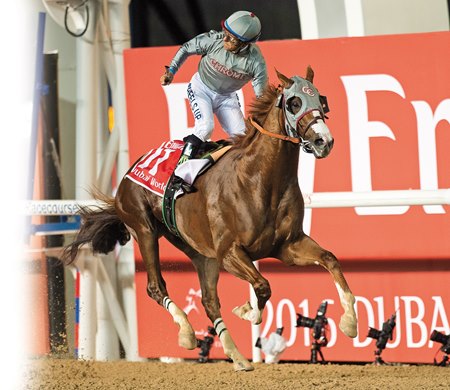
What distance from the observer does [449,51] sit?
26.9 ft

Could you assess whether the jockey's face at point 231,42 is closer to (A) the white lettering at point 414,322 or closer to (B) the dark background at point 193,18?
(A) the white lettering at point 414,322

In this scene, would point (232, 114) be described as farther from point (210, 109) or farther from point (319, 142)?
point (319, 142)

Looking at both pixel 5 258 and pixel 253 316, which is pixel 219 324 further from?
pixel 5 258

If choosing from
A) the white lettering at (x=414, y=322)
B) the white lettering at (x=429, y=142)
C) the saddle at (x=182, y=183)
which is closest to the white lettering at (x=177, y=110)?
the saddle at (x=182, y=183)

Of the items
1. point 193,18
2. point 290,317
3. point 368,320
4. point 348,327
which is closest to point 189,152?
point 348,327

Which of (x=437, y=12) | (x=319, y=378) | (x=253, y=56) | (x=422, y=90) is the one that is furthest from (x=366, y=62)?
(x=319, y=378)

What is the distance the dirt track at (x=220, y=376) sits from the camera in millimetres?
7133

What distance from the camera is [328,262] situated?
6379mm

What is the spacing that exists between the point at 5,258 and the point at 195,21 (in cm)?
280

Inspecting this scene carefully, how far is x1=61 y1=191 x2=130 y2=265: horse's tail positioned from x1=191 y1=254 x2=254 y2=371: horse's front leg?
2.37 feet

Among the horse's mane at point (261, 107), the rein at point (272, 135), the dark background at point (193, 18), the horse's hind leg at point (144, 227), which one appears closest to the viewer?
the rein at point (272, 135)

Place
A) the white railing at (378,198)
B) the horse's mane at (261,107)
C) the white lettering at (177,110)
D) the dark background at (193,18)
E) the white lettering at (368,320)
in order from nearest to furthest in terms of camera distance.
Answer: the horse's mane at (261,107)
the white railing at (378,198)
the white lettering at (368,320)
the white lettering at (177,110)
the dark background at (193,18)

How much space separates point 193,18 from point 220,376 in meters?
3.84

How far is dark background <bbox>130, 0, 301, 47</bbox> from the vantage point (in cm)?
1034
